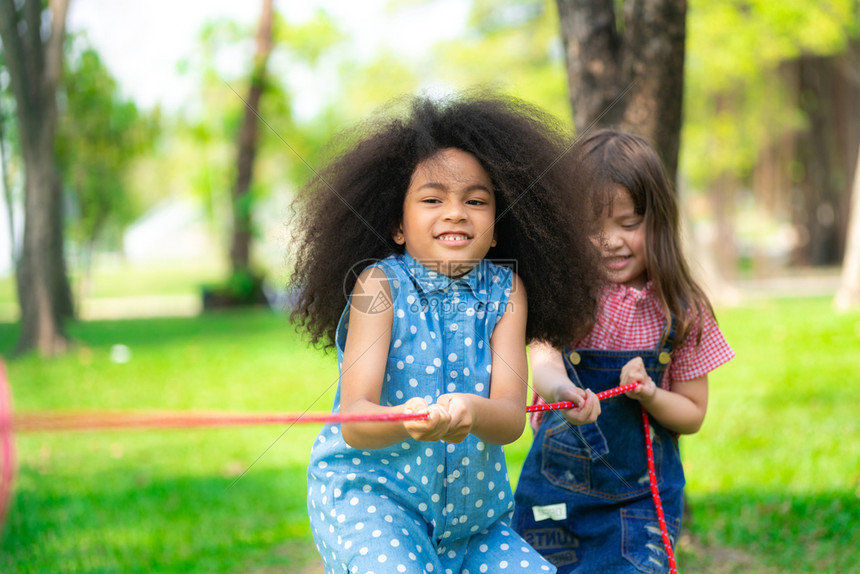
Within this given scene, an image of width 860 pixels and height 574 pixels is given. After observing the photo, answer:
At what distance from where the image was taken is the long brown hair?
2.47 metres

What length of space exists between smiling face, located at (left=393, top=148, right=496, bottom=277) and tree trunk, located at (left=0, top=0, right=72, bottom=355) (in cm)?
913

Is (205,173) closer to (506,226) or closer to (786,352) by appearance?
(786,352)

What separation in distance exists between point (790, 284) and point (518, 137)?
62.4 ft

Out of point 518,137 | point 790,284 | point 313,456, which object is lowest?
point 790,284

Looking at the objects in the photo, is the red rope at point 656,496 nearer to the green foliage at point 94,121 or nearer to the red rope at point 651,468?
the red rope at point 651,468

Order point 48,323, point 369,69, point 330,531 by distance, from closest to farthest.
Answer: point 330,531 → point 48,323 → point 369,69

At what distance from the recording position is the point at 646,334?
250cm

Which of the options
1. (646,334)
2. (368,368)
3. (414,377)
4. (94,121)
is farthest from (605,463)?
(94,121)

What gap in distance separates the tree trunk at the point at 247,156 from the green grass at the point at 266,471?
28.9 feet

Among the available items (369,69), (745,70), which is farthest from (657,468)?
(369,69)

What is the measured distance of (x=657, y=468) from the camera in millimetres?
2514

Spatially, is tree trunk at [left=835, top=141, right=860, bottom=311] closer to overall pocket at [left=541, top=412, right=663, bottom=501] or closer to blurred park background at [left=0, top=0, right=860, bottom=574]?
blurred park background at [left=0, top=0, right=860, bottom=574]

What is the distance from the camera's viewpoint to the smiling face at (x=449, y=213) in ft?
6.93

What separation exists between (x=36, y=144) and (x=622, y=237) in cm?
936
